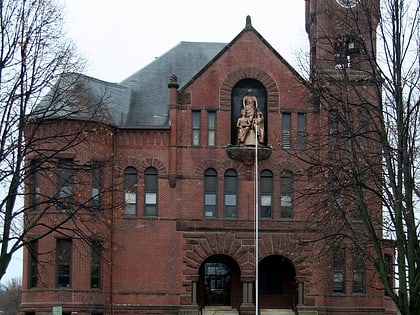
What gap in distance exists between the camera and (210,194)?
44219mm

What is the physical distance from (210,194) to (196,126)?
3561mm

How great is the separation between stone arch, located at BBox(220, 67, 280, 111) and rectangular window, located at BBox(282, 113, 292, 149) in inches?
30.1

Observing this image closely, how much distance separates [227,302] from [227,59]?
41.3 feet

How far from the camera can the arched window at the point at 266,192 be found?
44281 millimetres

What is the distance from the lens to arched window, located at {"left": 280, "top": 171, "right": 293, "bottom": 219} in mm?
44234

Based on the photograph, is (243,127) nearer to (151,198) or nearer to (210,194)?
(210,194)

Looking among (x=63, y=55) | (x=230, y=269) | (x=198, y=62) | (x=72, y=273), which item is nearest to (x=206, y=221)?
(x=230, y=269)

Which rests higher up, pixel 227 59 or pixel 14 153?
pixel 227 59

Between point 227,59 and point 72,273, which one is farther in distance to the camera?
point 227,59

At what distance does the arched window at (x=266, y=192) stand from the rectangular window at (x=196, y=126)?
149 inches

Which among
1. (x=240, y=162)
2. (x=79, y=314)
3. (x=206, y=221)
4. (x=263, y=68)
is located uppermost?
(x=263, y=68)

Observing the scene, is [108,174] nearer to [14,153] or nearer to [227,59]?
[227,59]

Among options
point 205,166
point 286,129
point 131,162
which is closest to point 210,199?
point 205,166

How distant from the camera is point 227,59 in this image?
44.9 metres
